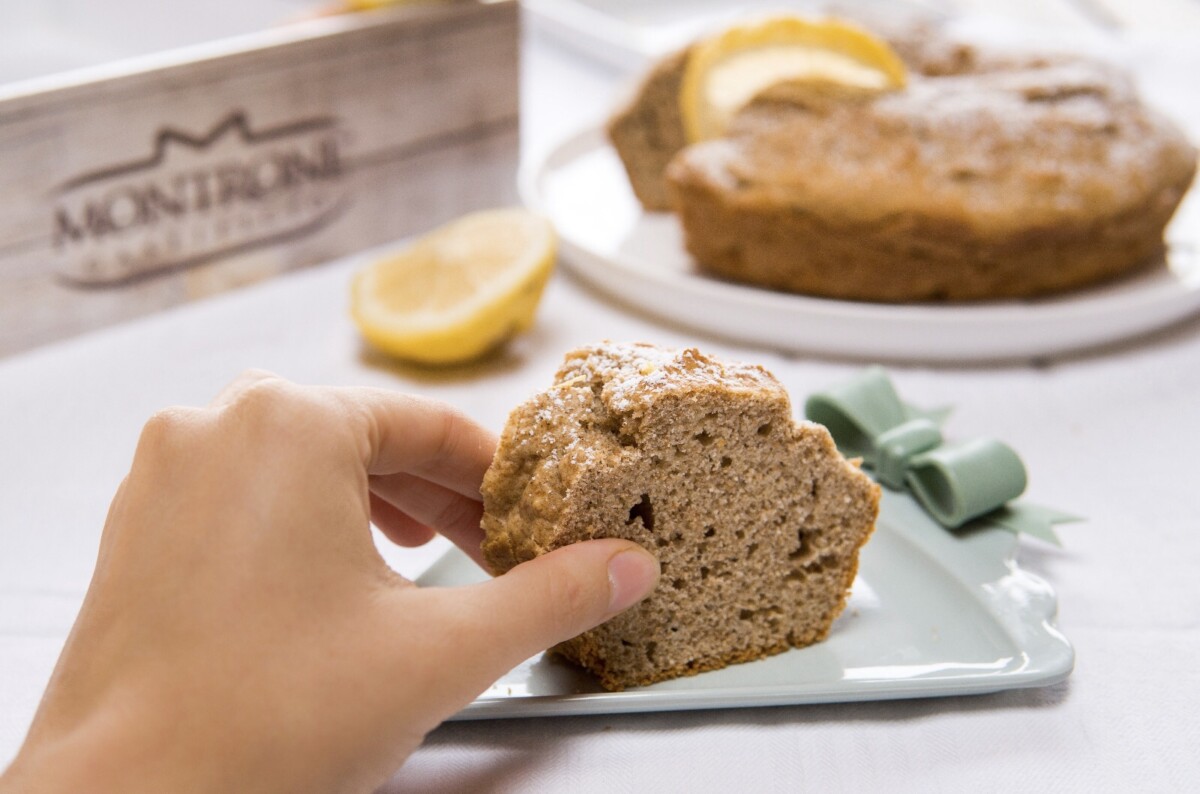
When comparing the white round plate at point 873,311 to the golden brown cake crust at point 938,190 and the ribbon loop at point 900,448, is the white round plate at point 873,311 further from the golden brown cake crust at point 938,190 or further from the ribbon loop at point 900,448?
the ribbon loop at point 900,448

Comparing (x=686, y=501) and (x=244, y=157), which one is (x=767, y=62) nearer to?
(x=244, y=157)

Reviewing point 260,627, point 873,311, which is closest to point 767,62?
point 873,311

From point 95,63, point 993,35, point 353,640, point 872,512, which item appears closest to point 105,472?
point 353,640

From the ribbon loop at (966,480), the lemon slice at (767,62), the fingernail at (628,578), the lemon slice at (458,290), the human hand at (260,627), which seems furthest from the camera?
the lemon slice at (767,62)

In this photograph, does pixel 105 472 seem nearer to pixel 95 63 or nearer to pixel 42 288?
pixel 42 288

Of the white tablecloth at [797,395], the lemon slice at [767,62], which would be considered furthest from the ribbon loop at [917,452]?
the lemon slice at [767,62]

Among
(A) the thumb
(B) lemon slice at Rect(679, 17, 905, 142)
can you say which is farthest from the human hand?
(B) lemon slice at Rect(679, 17, 905, 142)

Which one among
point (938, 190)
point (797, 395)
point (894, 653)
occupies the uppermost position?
point (938, 190)
